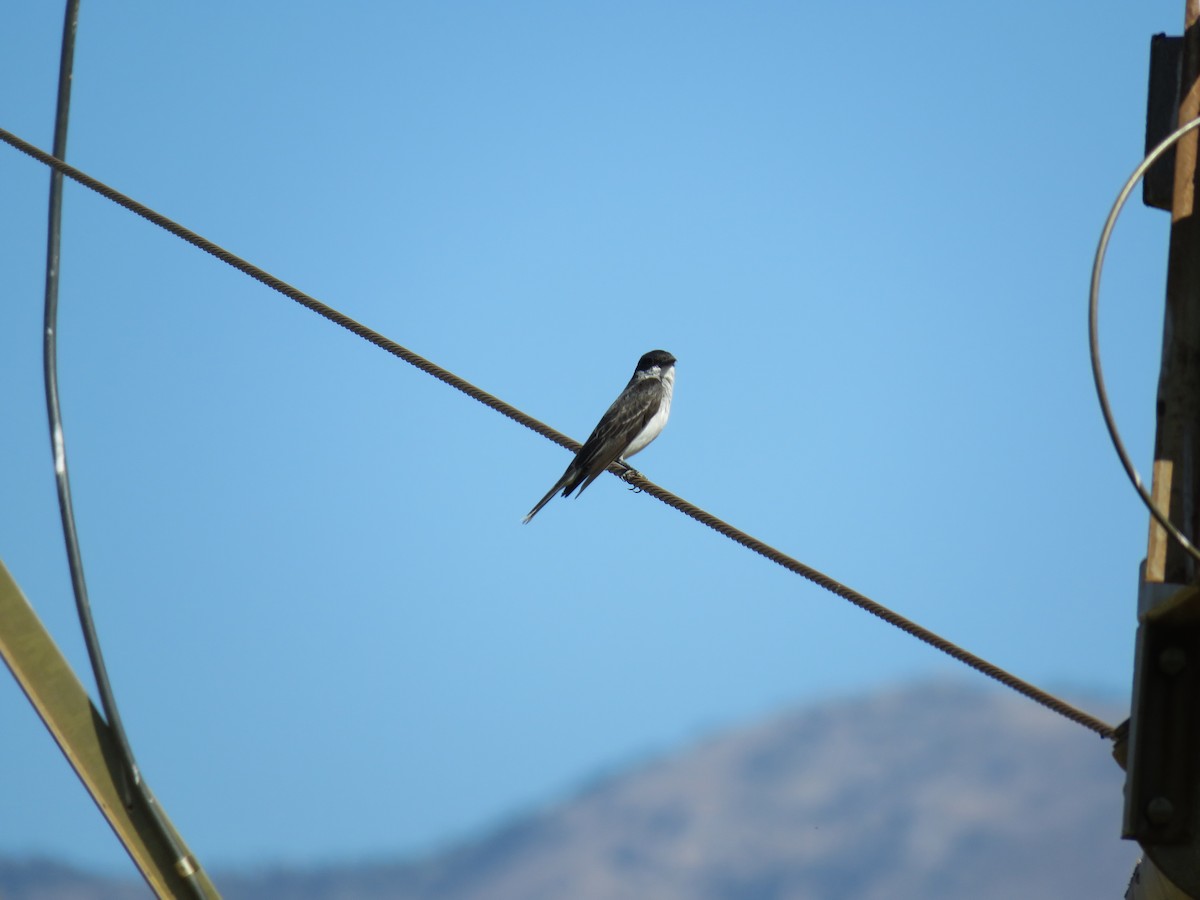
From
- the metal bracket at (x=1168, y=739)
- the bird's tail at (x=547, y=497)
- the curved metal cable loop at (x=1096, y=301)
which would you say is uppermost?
the bird's tail at (x=547, y=497)

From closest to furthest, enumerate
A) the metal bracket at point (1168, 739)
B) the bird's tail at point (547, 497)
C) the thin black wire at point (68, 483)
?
the metal bracket at point (1168, 739) < the thin black wire at point (68, 483) < the bird's tail at point (547, 497)

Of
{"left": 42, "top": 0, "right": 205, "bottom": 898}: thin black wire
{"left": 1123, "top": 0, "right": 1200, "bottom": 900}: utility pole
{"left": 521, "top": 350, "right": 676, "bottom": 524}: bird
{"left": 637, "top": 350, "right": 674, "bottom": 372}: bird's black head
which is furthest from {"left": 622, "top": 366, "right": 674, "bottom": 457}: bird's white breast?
{"left": 1123, "top": 0, "right": 1200, "bottom": 900}: utility pole

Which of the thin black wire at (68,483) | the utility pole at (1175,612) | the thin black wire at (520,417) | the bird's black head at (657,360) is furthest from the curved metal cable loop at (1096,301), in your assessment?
the bird's black head at (657,360)

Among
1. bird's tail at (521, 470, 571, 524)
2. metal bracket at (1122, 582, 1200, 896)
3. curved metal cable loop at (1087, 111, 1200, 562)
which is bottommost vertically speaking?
metal bracket at (1122, 582, 1200, 896)

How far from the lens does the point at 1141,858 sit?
14.0 ft

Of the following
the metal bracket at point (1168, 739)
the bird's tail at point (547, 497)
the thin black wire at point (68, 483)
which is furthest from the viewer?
the bird's tail at point (547, 497)

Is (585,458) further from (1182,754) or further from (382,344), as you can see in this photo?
(1182,754)

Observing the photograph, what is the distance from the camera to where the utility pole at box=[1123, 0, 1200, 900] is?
3785 mm

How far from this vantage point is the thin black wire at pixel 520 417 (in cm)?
563

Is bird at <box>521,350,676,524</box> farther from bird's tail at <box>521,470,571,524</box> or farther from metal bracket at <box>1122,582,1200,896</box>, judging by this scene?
metal bracket at <box>1122,582,1200,896</box>

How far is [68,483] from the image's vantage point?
6.22 meters

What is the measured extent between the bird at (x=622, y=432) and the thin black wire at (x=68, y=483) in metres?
5.29

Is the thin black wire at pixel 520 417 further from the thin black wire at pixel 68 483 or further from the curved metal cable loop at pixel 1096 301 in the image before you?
the curved metal cable loop at pixel 1096 301

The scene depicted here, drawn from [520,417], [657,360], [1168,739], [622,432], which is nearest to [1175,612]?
[1168,739]
